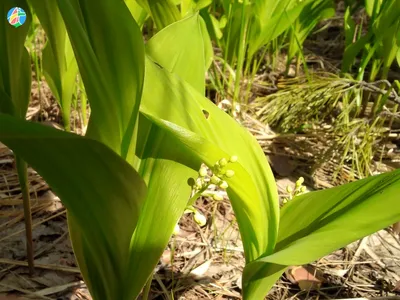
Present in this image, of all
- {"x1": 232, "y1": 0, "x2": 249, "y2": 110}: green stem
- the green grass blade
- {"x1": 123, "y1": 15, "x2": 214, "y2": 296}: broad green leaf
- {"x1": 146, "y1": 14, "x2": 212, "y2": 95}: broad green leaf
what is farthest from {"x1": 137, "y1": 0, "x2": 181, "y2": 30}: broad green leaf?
{"x1": 123, "y1": 15, "x2": 214, "y2": 296}: broad green leaf

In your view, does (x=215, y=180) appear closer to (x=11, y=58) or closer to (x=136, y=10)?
(x=11, y=58)

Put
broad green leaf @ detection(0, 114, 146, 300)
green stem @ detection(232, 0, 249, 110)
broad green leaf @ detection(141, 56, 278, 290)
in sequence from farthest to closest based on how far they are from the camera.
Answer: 1. green stem @ detection(232, 0, 249, 110)
2. broad green leaf @ detection(141, 56, 278, 290)
3. broad green leaf @ detection(0, 114, 146, 300)

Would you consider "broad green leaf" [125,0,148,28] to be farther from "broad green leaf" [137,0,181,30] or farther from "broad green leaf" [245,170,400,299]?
"broad green leaf" [245,170,400,299]

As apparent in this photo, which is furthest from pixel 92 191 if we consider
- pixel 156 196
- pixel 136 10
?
pixel 136 10

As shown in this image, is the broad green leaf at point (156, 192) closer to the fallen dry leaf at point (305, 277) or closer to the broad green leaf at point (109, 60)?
the broad green leaf at point (109, 60)

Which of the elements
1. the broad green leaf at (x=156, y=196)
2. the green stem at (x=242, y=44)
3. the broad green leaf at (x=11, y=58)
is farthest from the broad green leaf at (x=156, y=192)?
the green stem at (x=242, y=44)
